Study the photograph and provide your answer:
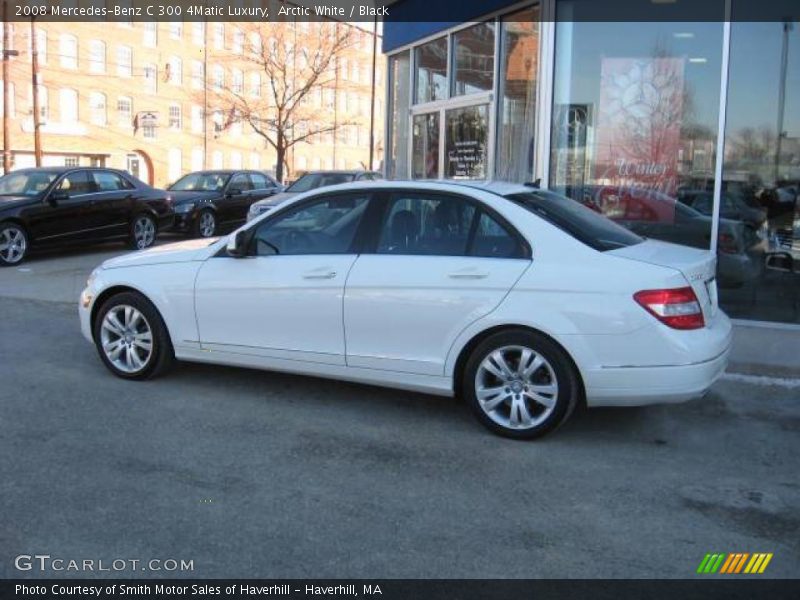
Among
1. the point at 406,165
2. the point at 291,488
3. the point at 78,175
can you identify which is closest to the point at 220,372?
the point at 291,488

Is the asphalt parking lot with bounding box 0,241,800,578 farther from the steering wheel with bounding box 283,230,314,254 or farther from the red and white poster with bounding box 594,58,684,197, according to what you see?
the red and white poster with bounding box 594,58,684,197

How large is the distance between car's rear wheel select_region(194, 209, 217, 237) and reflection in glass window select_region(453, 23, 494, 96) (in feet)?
23.9

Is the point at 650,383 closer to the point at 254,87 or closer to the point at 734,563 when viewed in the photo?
the point at 734,563

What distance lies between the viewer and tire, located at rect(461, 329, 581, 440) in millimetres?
4676

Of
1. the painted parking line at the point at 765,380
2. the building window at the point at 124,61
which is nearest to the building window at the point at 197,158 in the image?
the building window at the point at 124,61

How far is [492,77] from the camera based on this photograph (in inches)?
401

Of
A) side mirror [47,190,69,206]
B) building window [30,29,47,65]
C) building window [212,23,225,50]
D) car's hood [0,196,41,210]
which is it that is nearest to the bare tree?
building window [212,23,225,50]

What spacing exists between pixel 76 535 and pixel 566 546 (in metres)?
2.14

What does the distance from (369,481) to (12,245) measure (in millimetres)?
10095

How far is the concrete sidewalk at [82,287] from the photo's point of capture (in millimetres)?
6602

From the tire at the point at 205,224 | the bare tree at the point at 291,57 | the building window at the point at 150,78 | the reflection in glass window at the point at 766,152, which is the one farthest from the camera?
the building window at the point at 150,78

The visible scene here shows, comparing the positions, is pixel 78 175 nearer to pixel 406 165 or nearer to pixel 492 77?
pixel 406 165

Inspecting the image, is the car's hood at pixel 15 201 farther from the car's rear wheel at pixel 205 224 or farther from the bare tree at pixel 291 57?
the bare tree at pixel 291 57

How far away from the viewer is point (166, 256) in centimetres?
591
